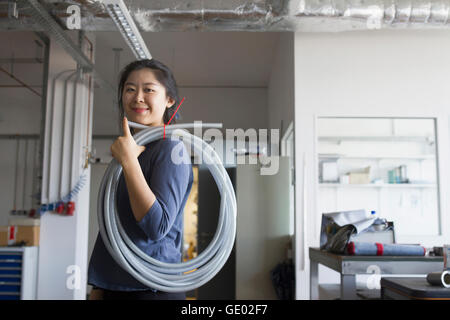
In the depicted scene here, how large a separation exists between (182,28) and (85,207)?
84.8 inches

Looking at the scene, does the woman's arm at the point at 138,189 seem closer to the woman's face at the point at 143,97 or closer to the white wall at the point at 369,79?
the woman's face at the point at 143,97

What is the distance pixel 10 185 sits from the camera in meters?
7.11

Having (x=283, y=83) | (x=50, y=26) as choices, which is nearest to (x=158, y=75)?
(x=50, y=26)

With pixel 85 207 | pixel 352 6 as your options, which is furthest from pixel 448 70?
pixel 85 207

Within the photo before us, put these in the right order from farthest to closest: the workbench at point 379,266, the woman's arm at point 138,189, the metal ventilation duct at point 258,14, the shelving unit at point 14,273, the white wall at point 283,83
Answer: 1. the white wall at point 283,83
2. the shelving unit at point 14,273
3. the metal ventilation duct at point 258,14
4. the workbench at point 379,266
5. the woman's arm at point 138,189

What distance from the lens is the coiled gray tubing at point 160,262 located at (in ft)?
2.73

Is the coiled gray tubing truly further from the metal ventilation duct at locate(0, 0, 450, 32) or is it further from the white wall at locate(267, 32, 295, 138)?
the white wall at locate(267, 32, 295, 138)

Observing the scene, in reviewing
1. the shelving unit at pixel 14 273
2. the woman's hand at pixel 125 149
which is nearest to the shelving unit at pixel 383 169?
the shelving unit at pixel 14 273

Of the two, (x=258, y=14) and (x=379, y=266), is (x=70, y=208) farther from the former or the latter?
(x=379, y=266)

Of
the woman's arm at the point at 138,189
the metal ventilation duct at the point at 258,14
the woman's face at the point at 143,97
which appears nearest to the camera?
the woman's arm at the point at 138,189

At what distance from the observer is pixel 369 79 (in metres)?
3.73

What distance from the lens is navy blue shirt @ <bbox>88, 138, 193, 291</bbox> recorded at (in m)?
0.82

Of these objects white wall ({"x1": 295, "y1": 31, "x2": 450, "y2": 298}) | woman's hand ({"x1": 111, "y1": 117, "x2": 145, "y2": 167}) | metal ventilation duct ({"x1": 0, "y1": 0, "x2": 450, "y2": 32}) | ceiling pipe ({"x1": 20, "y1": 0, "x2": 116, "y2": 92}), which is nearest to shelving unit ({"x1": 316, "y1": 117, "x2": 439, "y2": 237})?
white wall ({"x1": 295, "y1": 31, "x2": 450, "y2": 298})

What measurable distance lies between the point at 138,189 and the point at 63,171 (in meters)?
3.68
